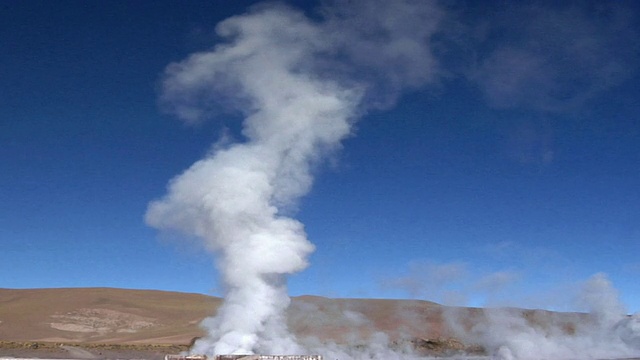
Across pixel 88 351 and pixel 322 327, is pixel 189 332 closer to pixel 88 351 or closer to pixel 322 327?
pixel 88 351

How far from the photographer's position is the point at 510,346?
95.1m

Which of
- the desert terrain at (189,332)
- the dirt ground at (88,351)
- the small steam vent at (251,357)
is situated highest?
the desert terrain at (189,332)

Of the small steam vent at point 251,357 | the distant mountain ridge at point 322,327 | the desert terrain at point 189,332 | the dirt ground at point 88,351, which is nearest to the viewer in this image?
the small steam vent at point 251,357

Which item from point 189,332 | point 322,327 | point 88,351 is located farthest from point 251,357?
point 189,332

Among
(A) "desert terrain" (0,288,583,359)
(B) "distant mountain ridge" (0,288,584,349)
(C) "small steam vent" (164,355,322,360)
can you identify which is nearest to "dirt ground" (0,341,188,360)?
(A) "desert terrain" (0,288,583,359)

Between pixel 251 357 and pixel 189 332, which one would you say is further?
pixel 189 332

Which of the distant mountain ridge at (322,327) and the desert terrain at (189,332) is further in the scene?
→ the distant mountain ridge at (322,327)

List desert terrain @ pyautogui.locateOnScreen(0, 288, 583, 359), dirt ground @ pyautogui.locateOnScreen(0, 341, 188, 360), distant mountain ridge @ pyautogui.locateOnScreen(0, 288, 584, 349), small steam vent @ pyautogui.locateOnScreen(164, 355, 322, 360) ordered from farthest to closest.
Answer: distant mountain ridge @ pyautogui.locateOnScreen(0, 288, 584, 349), desert terrain @ pyautogui.locateOnScreen(0, 288, 583, 359), dirt ground @ pyautogui.locateOnScreen(0, 341, 188, 360), small steam vent @ pyautogui.locateOnScreen(164, 355, 322, 360)

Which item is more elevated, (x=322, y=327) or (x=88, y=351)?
(x=322, y=327)

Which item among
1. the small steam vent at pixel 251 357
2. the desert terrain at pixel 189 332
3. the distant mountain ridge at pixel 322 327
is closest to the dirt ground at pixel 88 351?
the desert terrain at pixel 189 332

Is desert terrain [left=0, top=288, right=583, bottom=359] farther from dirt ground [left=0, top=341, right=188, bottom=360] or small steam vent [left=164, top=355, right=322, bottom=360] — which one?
small steam vent [left=164, top=355, right=322, bottom=360]

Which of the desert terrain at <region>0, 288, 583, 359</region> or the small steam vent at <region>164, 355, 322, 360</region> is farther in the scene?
the desert terrain at <region>0, 288, 583, 359</region>

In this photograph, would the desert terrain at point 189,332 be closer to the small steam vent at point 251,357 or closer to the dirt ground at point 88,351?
the dirt ground at point 88,351

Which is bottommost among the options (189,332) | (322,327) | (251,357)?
(251,357)
